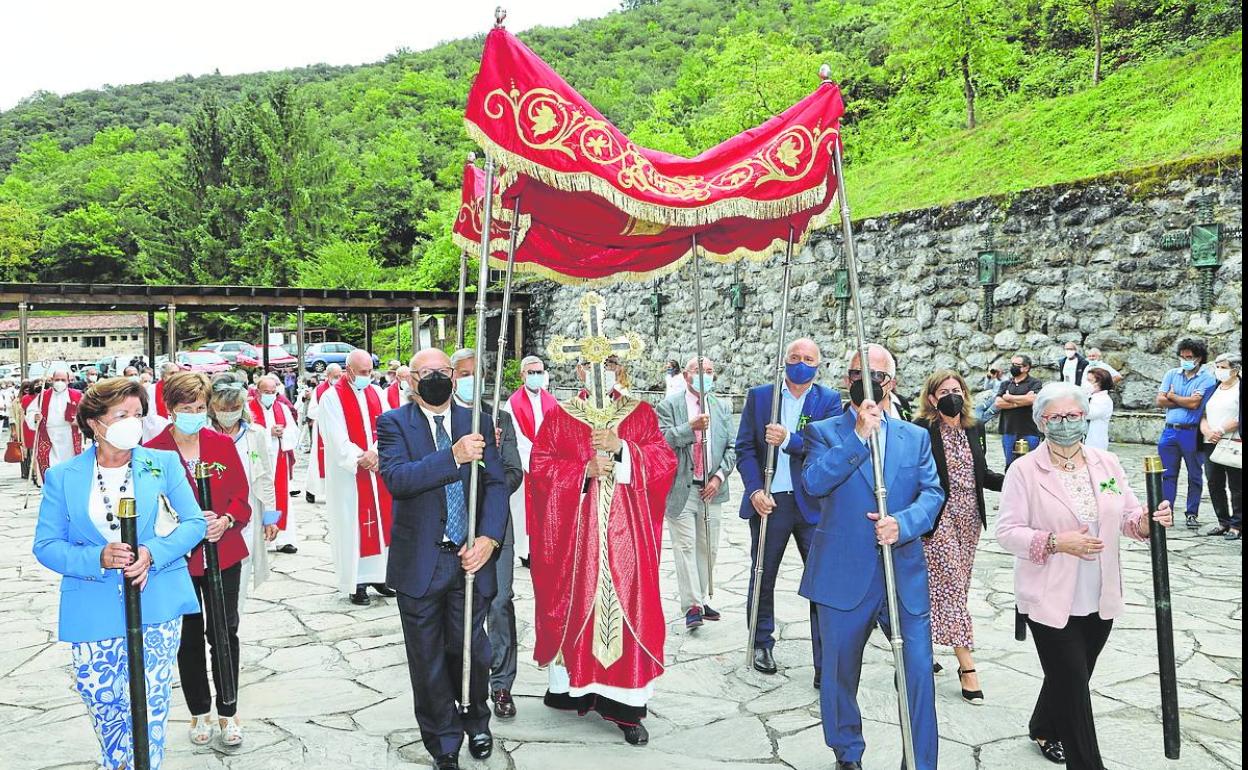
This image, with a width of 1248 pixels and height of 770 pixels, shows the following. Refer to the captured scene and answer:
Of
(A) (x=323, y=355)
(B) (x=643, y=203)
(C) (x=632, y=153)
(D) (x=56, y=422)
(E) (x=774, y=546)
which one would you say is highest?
(A) (x=323, y=355)

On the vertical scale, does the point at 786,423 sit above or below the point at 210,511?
above

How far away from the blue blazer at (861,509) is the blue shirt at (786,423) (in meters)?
1.18

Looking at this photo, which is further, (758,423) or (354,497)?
(354,497)

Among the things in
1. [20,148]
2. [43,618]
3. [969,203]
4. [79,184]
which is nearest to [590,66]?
[79,184]

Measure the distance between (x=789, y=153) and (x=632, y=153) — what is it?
0.83 meters

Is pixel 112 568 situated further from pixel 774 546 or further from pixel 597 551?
pixel 774 546

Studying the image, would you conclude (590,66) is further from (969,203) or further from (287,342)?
(969,203)

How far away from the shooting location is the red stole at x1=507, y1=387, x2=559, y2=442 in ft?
23.5

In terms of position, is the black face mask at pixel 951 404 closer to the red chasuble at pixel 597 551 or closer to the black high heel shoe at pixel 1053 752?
the red chasuble at pixel 597 551

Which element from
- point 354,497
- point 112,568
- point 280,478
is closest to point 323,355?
point 280,478

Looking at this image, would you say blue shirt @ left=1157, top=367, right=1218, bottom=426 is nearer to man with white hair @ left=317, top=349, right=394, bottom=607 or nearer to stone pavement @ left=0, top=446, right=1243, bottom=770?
stone pavement @ left=0, top=446, right=1243, bottom=770

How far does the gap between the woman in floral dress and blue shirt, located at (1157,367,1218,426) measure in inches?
190

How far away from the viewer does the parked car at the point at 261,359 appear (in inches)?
1410

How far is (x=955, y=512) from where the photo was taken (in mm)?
4812
